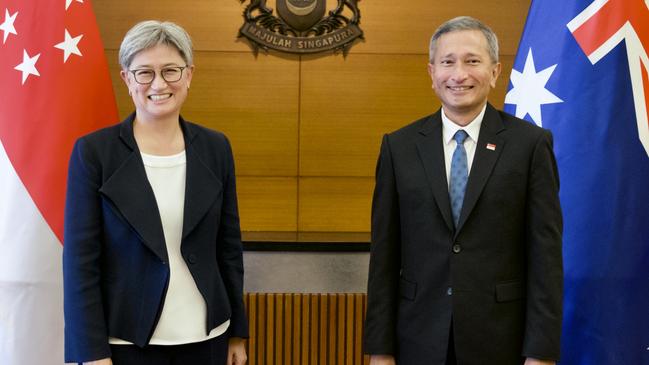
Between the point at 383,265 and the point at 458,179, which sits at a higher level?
the point at 458,179

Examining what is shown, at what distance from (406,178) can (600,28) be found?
921mm

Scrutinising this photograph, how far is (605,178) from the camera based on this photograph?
2119 millimetres

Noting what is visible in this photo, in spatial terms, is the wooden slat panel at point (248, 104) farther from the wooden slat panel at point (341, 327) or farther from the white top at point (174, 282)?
the white top at point (174, 282)

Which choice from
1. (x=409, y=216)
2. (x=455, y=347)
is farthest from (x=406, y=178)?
(x=455, y=347)

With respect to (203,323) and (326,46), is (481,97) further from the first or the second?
(326,46)

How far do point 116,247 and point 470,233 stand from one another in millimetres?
870

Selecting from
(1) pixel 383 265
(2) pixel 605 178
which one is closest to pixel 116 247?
(1) pixel 383 265

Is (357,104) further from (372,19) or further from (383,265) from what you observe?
(383,265)

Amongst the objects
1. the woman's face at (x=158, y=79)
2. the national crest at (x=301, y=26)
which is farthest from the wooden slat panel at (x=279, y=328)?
the national crest at (x=301, y=26)

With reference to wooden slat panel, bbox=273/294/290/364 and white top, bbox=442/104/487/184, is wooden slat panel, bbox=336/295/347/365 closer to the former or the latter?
wooden slat panel, bbox=273/294/290/364

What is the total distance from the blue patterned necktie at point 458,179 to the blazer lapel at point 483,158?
1.0 inches

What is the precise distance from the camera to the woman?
1.66 meters

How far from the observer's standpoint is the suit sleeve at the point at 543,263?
167cm

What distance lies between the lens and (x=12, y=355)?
7.25 feet
